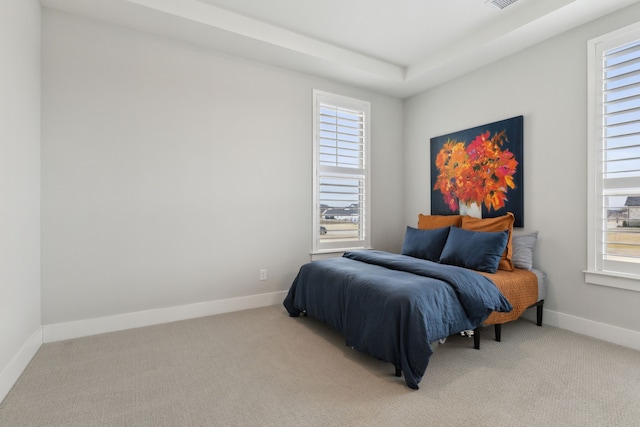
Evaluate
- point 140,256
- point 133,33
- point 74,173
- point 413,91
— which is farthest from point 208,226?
point 413,91

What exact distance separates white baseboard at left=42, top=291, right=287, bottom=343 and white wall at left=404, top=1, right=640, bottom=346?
2728mm

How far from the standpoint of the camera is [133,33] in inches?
117

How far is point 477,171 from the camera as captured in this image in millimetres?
3678

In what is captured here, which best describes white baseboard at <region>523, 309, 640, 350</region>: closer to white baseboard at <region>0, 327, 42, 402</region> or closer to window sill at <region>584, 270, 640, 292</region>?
window sill at <region>584, 270, 640, 292</region>

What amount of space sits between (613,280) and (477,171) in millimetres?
1562

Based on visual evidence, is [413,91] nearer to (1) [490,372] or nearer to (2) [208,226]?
(2) [208,226]

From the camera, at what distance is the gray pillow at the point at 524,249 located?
3066 mm

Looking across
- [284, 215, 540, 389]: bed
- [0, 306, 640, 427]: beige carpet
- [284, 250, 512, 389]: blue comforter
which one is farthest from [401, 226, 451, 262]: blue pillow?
[0, 306, 640, 427]: beige carpet

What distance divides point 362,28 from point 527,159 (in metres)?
2.08

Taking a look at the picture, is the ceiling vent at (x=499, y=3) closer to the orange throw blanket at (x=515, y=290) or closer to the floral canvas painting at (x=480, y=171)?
the floral canvas painting at (x=480, y=171)

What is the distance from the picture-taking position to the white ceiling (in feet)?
8.92

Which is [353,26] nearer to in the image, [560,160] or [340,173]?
[340,173]

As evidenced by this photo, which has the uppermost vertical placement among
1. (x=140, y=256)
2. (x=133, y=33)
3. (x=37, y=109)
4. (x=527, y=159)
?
(x=133, y=33)

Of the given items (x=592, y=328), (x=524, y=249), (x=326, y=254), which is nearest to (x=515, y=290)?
(x=524, y=249)
